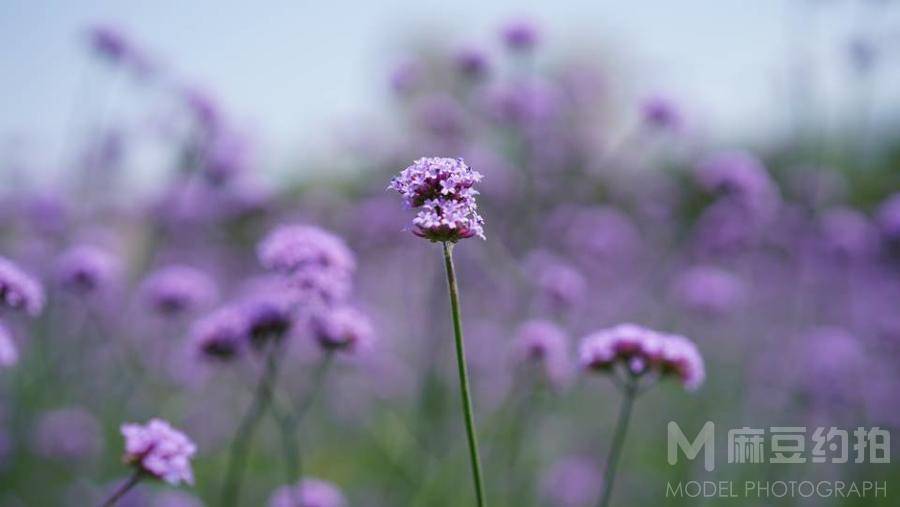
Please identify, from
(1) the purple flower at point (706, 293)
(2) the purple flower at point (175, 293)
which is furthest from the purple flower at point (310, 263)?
(1) the purple flower at point (706, 293)

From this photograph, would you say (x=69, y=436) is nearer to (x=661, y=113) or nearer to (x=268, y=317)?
(x=268, y=317)

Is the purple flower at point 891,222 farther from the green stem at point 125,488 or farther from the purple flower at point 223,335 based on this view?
the green stem at point 125,488

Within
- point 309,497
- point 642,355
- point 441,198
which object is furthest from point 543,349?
point 441,198

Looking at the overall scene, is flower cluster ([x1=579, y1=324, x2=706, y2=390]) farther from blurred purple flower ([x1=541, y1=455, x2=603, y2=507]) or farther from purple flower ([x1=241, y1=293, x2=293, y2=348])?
blurred purple flower ([x1=541, y1=455, x2=603, y2=507])

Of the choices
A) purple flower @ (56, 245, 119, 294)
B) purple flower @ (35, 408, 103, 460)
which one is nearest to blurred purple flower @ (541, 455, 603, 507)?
purple flower @ (35, 408, 103, 460)

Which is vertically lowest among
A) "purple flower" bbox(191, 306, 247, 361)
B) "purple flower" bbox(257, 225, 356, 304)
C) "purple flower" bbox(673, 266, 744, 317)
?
"purple flower" bbox(191, 306, 247, 361)
